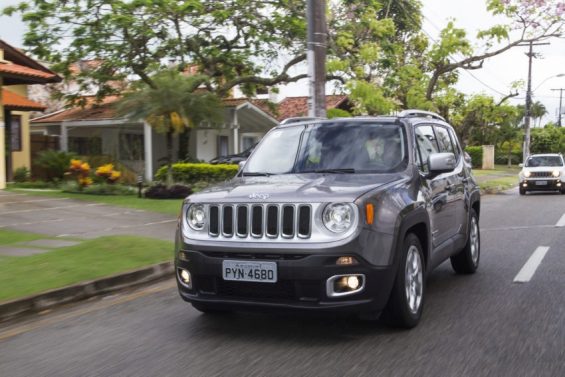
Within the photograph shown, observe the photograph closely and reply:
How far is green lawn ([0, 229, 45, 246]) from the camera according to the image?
1005 cm

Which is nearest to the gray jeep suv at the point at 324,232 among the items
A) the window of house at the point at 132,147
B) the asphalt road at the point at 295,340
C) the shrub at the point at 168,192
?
the asphalt road at the point at 295,340

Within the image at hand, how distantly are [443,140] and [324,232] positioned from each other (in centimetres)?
318

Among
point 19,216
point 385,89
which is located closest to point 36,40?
point 19,216

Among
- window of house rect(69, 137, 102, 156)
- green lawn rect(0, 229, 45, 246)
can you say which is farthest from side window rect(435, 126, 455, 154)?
window of house rect(69, 137, 102, 156)

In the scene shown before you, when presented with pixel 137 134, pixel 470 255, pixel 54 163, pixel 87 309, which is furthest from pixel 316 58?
pixel 137 134

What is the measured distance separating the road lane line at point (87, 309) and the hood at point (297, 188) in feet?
6.09

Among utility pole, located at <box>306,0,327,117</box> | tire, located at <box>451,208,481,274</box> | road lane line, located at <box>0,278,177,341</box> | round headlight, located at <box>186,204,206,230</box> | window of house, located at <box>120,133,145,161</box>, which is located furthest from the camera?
window of house, located at <box>120,133,145,161</box>

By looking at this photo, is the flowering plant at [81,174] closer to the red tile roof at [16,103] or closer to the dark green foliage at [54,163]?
the dark green foliage at [54,163]

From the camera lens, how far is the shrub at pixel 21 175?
22938mm

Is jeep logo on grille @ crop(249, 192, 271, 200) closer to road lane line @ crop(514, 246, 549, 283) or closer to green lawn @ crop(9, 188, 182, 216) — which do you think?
road lane line @ crop(514, 246, 549, 283)

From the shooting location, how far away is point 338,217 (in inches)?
185

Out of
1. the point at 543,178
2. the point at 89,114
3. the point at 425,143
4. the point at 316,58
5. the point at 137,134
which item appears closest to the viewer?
the point at 425,143

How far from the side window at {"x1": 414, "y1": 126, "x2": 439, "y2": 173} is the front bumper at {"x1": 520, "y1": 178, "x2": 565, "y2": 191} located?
17.7 metres

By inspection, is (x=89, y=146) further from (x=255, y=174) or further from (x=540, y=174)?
(x=255, y=174)
